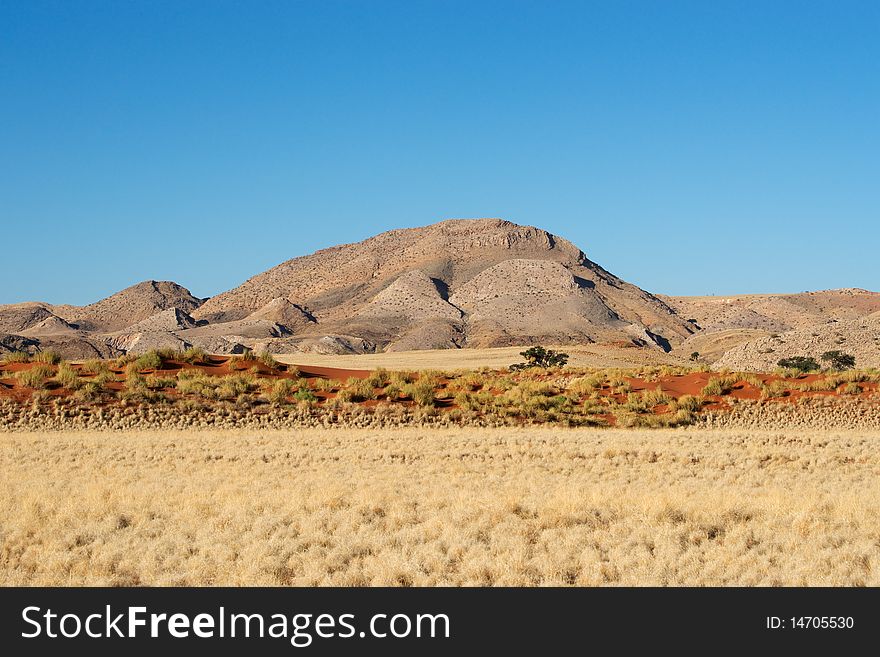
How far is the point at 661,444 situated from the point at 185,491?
46.3 ft

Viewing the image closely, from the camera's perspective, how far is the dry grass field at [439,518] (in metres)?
9.55

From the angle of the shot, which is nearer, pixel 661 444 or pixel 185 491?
pixel 185 491

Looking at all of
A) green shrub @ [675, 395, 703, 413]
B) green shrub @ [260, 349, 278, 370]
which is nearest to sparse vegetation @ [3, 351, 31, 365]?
green shrub @ [260, 349, 278, 370]

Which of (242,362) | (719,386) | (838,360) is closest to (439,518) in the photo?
(719,386)

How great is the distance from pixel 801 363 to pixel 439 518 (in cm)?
5624

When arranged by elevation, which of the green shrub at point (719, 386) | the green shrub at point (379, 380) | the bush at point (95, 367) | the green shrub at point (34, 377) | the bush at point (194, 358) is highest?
the bush at point (194, 358)

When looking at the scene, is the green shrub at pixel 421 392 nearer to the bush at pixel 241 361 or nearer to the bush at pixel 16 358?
the bush at pixel 241 361

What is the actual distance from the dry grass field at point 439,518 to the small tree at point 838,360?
4748cm

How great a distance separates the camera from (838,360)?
2547 inches

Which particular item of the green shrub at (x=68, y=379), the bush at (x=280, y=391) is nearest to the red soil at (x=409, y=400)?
the green shrub at (x=68, y=379)

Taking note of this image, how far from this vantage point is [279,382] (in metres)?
35.7
